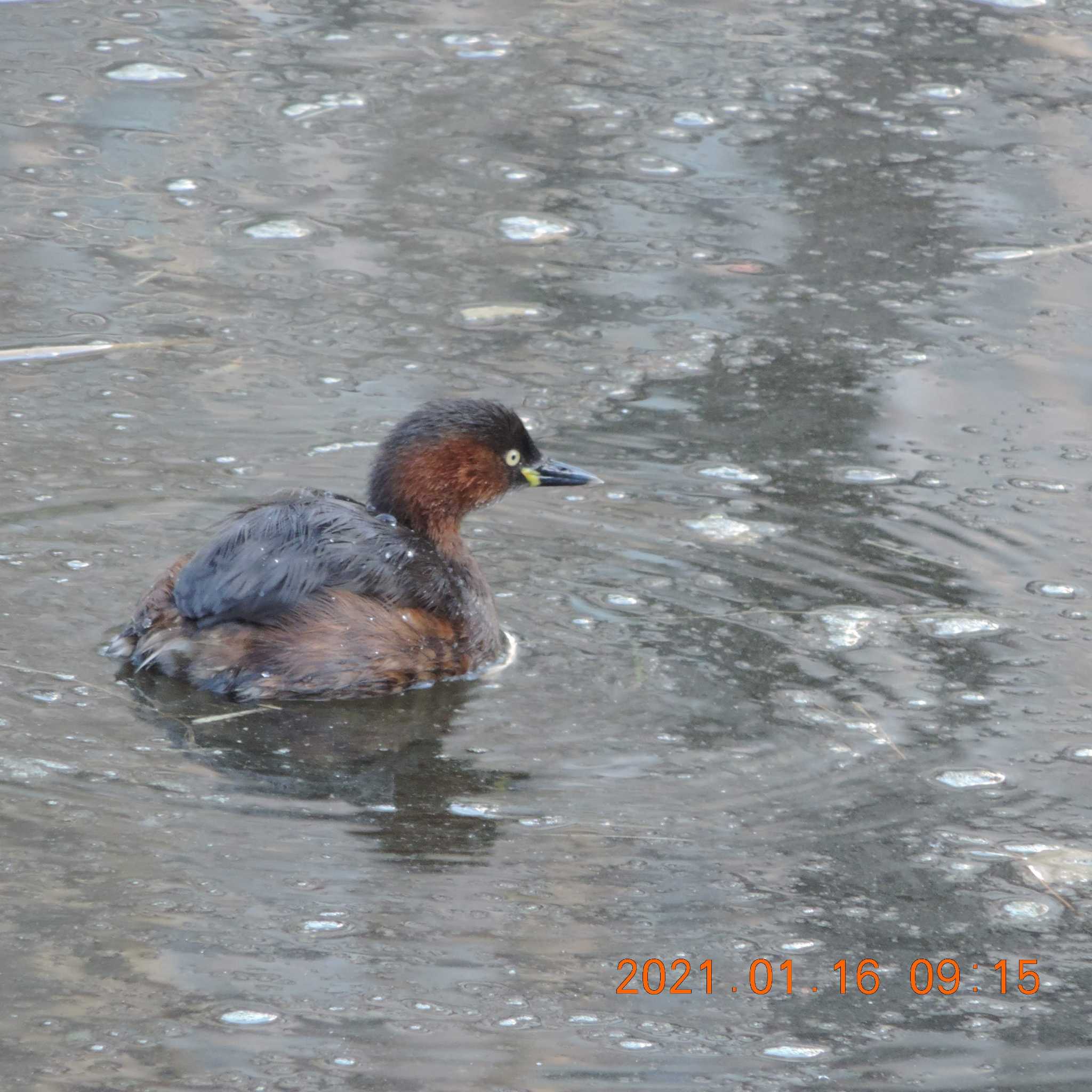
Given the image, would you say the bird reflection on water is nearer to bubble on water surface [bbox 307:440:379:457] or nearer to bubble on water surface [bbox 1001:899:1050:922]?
bubble on water surface [bbox 1001:899:1050:922]

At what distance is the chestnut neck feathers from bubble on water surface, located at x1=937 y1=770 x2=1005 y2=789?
5.86ft

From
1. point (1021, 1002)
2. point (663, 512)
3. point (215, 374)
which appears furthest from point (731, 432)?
point (1021, 1002)

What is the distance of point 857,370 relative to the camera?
23.9 feet

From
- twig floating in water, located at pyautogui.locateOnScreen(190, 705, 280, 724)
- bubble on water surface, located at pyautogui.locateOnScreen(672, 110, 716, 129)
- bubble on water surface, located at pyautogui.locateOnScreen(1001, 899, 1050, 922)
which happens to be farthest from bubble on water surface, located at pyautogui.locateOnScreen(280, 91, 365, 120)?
bubble on water surface, located at pyautogui.locateOnScreen(1001, 899, 1050, 922)

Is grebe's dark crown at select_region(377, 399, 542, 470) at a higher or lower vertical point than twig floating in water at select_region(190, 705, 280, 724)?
higher

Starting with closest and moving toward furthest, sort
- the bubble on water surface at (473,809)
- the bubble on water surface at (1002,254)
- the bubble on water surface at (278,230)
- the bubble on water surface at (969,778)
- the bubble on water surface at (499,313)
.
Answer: the bubble on water surface at (473,809) < the bubble on water surface at (969,778) < the bubble on water surface at (499,313) < the bubble on water surface at (278,230) < the bubble on water surface at (1002,254)

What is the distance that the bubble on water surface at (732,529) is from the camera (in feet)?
19.9

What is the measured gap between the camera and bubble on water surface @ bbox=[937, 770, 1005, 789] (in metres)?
4.72

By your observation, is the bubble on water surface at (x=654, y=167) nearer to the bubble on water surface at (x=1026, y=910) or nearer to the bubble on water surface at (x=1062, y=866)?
the bubble on water surface at (x=1062, y=866)

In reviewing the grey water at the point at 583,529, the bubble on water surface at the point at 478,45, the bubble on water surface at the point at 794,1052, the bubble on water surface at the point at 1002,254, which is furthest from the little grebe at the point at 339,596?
the bubble on water surface at the point at 478,45

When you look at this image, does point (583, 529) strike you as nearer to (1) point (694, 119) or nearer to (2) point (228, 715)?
(2) point (228, 715)

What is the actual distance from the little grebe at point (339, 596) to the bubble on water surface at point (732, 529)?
822 millimetres
